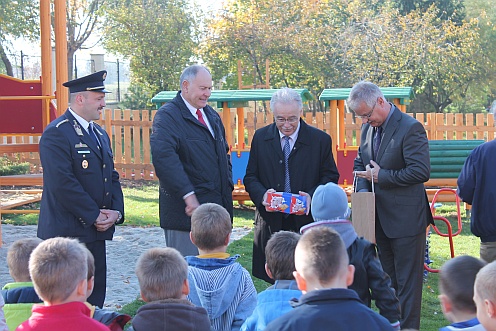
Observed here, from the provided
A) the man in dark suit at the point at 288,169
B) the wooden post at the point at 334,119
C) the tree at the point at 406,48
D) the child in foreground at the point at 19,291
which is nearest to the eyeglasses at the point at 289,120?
the man in dark suit at the point at 288,169

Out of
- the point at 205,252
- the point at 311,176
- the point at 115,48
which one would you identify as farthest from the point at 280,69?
the point at 205,252

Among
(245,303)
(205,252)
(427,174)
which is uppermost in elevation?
(427,174)

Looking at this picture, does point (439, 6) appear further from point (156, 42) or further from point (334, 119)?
point (334, 119)

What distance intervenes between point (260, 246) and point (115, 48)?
23589mm

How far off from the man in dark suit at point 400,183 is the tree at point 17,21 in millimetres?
21644

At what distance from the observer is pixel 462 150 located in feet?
37.1

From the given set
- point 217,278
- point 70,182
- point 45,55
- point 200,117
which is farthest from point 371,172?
point 45,55

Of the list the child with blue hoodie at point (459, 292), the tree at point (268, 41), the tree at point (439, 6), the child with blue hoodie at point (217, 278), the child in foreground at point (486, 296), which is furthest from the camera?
the tree at point (439, 6)

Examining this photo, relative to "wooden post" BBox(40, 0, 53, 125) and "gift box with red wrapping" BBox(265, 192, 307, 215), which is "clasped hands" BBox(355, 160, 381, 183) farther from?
"wooden post" BBox(40, 0, 53, 125)

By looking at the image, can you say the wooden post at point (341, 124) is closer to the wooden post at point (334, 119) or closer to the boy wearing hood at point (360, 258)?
the wooden post at point (334, 119)

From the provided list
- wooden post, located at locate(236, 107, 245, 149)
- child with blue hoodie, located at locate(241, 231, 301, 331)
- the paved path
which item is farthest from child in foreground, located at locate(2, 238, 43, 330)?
wooden post, located at locate(236, 107, 245, 149)

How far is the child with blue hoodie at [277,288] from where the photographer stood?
3.37 m

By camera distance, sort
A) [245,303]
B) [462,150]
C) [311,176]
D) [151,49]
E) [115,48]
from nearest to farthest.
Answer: [245,303] < [311,176] < [462,150] < [151,49] < [115,48]

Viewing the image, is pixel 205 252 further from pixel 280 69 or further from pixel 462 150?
pixel 280 69
